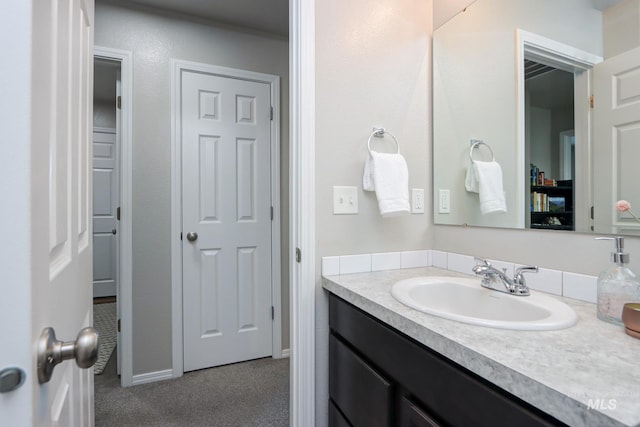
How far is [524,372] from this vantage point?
520 mm

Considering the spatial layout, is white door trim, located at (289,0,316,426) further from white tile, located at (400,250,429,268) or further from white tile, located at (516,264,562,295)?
white tile, located at (516,264,562,295)

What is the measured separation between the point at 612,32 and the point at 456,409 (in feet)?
3.65

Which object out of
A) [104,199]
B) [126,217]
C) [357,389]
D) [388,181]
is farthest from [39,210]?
[104,199]

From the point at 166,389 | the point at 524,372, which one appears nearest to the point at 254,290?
the point at 166,389

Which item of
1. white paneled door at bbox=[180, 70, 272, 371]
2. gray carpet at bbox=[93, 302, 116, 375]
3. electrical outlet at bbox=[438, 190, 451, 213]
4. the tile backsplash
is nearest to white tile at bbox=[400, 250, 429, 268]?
the tile backsplash

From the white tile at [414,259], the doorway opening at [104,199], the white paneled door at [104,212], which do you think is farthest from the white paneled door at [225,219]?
the white paneled door at [104,212]

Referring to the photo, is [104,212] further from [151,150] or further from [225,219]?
[225,219]

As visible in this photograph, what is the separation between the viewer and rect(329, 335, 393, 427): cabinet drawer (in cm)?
87

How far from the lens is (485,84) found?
1.29 metres

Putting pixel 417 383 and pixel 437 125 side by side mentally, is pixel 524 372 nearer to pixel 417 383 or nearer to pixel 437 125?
pixel 417 383

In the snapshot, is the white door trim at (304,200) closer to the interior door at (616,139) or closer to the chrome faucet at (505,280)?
the chrome faucet at (505,280)

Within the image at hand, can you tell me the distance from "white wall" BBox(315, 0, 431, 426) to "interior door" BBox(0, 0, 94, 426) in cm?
80

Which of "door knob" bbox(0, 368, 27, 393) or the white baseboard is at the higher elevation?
"door knob" bbox(0, 368, 27, 393)

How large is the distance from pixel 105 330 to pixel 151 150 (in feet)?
6.41
